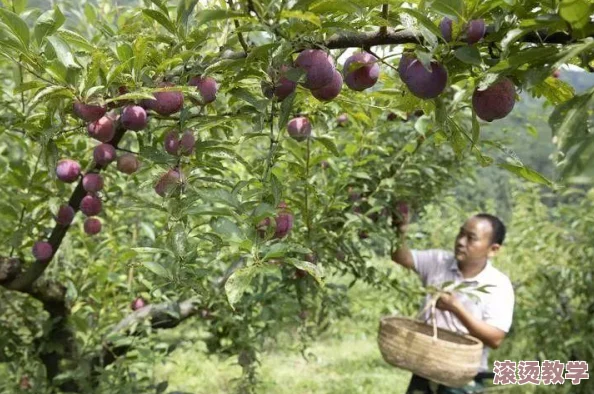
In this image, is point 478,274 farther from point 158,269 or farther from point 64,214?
point 158,269

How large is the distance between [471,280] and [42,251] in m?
1.71

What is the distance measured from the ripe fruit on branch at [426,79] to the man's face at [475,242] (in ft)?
6.18

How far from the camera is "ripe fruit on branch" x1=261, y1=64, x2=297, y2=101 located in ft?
2.27

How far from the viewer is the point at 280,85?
27.9 inches

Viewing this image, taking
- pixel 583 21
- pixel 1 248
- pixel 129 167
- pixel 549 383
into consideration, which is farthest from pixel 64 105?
pixel 549 383

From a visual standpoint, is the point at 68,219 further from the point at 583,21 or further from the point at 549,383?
the point at 549,383

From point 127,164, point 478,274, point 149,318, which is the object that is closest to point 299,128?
point 127,164

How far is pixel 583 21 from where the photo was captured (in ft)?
1.64

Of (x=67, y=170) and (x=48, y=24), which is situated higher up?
(x=48, y=24)

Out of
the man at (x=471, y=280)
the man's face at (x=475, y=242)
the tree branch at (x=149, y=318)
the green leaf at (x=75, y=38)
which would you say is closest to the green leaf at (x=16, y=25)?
the green leaf at (x=75, y=38)

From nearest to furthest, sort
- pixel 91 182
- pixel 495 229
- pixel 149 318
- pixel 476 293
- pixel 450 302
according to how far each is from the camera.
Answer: pixel 91 182 < pixel 149 318 < pixel 450 302 < pixel 476 293 < pixel 495 229

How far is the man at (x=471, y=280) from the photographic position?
2262 millimetres

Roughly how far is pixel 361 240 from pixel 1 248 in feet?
3.49

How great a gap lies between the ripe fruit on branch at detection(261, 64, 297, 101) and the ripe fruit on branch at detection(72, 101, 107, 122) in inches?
8.6
